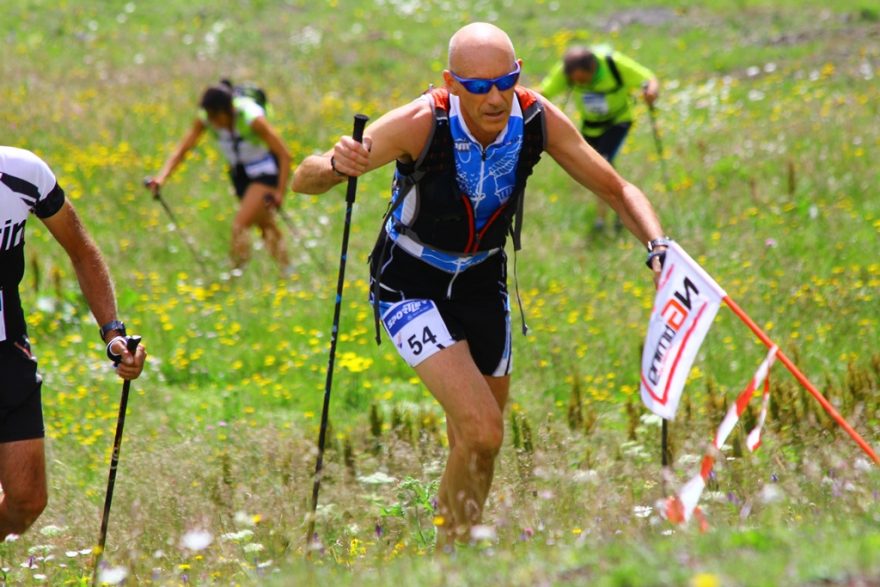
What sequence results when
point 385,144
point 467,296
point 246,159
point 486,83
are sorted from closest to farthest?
1. point 486,83
2. point 385,144
3. point 467,296
4. point 246,159

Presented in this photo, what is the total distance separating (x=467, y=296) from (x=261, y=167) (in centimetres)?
642

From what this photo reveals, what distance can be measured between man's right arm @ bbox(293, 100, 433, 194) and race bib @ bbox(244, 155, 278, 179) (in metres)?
6.48

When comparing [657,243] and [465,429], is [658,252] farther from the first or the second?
[465,429]

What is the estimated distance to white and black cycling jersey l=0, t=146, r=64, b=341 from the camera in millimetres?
5312

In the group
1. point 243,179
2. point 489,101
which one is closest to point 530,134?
point 489,101

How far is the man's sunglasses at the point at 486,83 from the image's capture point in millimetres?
5250

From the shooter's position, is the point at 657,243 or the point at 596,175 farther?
the point at 596,175

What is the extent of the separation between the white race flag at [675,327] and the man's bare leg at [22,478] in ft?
8.78

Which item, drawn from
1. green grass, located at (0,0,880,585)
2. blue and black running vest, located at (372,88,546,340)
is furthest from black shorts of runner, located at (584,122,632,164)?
blue and black running vest, located at (372,88,546,340)

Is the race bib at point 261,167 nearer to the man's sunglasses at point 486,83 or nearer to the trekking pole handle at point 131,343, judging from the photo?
the trekking pole handle at point 131,343

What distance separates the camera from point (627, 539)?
434 centimetres

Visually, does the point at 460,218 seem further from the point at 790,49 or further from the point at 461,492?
the point at 790,49

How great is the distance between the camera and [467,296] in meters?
5.82

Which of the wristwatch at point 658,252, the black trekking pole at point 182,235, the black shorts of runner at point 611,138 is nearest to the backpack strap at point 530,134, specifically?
the wristwatch at point 658,252
